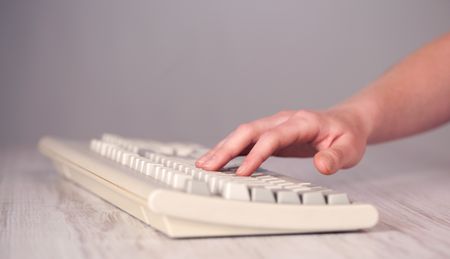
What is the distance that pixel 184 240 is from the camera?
0.83 meters

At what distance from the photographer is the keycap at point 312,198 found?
0.85 m

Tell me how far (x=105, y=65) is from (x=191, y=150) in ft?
3.43

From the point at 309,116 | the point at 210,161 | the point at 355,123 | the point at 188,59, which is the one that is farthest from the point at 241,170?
the point at 188,59

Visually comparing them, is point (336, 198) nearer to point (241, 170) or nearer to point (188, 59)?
point (241, 170)

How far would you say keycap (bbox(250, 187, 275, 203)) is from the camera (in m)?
0.83

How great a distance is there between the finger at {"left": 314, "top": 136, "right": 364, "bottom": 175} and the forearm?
153 mm

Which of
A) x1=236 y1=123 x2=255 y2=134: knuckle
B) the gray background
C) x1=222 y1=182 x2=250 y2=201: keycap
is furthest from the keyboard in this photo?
the gray background

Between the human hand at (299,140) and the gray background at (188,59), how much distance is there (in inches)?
29.9

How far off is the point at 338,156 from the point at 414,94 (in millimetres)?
349

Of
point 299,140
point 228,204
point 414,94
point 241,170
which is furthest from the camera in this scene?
point 414,94

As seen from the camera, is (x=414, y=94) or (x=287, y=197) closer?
(x=287, y=197)

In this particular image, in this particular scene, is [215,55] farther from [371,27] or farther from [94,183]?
[94,183]

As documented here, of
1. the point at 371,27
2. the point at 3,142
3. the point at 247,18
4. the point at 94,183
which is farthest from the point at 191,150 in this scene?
the point at 371,27

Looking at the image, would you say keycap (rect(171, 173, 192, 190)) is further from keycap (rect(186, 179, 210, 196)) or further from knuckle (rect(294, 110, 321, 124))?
knuckle (rect(294, 110, 321, 124))
